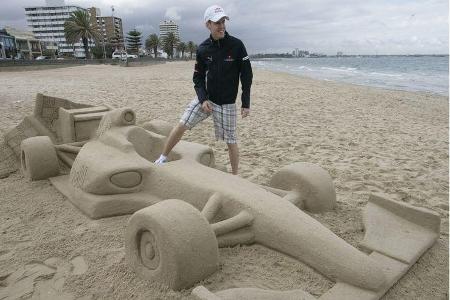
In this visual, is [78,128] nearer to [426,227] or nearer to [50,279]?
[50,279]

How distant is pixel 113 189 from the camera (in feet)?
10.0

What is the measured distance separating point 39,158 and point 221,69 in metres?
2.10

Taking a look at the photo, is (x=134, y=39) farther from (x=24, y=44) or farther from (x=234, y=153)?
(x=234, y=153)

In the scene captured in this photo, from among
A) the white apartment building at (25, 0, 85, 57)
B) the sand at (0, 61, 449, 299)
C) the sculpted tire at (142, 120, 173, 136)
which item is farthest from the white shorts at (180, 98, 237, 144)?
the white apartment building at (25, 0, 85, 57)

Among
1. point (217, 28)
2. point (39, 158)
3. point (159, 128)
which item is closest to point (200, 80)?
point (217, 28)

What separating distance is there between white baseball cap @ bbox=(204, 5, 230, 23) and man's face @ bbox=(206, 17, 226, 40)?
0.03 meters

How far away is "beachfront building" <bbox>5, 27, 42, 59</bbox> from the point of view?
67525 mm

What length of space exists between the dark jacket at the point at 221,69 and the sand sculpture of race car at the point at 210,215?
22.7 inches

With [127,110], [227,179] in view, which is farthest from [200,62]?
[227,179]

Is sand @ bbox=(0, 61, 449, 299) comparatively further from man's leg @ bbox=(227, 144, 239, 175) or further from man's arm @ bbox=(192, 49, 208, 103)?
man's arm @ bbox=(192, 49, 208, 103)

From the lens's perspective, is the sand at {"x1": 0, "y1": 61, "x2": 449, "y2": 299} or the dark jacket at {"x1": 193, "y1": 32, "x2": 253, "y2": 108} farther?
the dark jacket at {"x1": 193, "y1": 32, "x2": 253, "y2": 108}

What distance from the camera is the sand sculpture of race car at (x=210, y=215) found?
6.61ft

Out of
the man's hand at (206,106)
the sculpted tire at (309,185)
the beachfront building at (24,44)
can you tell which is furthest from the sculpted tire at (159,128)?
the beachfront building at (24,44)

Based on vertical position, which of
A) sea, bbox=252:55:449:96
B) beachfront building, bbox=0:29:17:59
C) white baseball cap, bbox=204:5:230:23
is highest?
beachfront building, bbox=0:29:17:59
